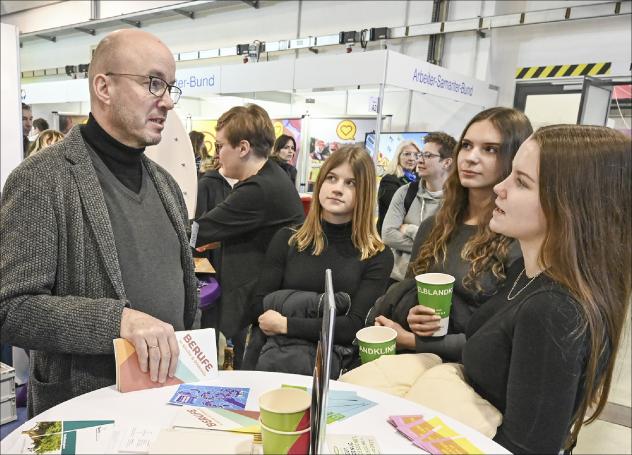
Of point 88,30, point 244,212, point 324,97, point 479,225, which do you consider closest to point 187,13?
point 88,30

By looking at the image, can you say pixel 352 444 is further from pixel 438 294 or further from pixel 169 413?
pixel 438 294

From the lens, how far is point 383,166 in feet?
19.2

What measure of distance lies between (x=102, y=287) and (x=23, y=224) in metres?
0.25

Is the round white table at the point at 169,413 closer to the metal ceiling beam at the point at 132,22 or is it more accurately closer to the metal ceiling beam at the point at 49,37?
the metal ceiling beam at the point at 132,22

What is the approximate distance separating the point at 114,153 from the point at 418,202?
227 cm

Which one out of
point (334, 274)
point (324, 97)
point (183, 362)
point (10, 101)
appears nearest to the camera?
point (183, 362)

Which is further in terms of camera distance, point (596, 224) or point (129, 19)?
point (129, 19)

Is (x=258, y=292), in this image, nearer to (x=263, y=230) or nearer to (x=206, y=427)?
(x=263, y=230)

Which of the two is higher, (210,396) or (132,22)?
(132,22)

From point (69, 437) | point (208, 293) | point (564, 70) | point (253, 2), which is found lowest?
point (208, 293)

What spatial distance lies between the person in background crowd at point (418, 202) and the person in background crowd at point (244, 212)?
0.99 metres

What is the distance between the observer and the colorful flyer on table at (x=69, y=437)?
90 centimetres

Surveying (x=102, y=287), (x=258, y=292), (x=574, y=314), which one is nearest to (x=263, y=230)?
(x=258, y=292)

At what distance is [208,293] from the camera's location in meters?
2.35
